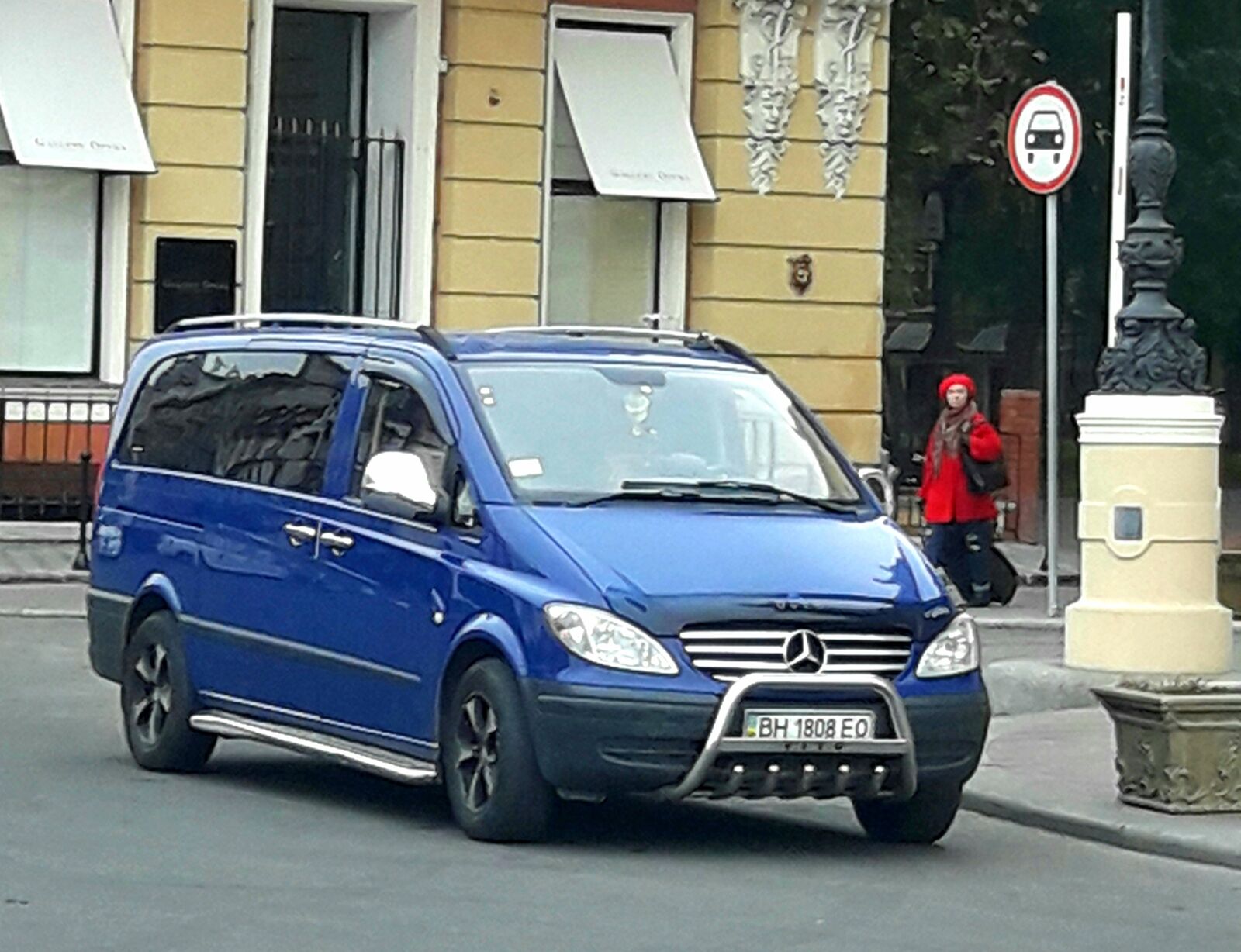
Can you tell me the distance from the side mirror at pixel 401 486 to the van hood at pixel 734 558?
0.48 meters

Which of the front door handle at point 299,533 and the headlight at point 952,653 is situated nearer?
the headlight at point 952,653

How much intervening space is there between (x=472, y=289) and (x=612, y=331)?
47.9 ft

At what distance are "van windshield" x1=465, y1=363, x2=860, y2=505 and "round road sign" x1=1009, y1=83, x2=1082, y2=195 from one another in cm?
1023

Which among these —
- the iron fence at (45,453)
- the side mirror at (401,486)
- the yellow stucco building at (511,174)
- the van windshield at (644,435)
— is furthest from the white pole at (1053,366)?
the side mirror at (401,486)

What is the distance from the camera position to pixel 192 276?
26641 mm

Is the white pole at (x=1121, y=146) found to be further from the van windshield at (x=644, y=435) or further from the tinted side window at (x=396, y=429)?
the tinted side window at (x=396, y=429)

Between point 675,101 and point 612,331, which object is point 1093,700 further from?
point 675,101

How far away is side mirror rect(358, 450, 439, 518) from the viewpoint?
474 inches

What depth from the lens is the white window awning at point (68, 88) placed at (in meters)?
25.9

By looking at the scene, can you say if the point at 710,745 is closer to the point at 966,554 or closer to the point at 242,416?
the point at 242,416

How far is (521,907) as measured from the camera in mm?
10156

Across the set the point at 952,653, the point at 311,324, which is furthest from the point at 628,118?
the point at 952,653

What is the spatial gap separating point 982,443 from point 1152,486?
6.76 metres

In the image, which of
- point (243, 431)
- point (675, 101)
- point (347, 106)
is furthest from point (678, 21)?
point (243, 431)
